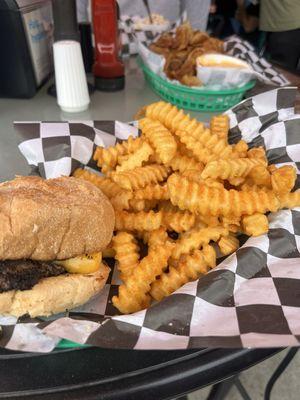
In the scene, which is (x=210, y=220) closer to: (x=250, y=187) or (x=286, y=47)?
(x=250, y=187)

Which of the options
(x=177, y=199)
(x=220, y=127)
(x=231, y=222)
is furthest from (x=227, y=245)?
(x=220, y=127)

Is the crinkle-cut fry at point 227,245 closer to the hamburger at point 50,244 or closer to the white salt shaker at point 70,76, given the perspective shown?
the hamburger at point 50,244

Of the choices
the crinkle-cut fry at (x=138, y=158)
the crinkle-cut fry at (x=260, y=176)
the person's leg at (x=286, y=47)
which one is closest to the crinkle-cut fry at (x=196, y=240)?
the crinkle-cut fry at (x=260, y=176)

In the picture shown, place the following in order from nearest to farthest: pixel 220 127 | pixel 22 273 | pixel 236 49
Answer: pixel 22 273, pixel 220 127, pixel 236 49

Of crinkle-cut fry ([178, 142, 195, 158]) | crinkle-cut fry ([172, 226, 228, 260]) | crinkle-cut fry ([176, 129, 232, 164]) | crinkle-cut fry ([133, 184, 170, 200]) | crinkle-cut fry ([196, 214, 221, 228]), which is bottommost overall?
crinkle-cut fry ([172, 226, 228, 260])

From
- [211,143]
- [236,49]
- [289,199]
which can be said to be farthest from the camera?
[236,49]

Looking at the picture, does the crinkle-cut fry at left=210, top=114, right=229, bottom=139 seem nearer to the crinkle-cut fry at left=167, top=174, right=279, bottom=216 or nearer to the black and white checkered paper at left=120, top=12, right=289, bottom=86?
the crinkle-cut fry at left=167, top=174, right=279, bottom=216

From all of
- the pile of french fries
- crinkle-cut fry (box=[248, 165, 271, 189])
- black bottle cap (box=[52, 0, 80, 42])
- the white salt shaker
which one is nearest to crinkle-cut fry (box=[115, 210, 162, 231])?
the pile of french fries

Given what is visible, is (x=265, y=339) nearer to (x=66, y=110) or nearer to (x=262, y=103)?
(x=262, y=103)
